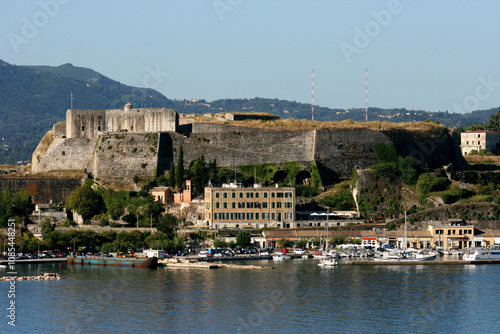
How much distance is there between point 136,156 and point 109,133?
448 cm

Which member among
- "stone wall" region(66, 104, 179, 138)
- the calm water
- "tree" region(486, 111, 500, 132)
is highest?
"tree" region(486, 111, 500, 132)

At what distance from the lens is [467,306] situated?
5312cm

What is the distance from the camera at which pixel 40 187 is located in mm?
87250

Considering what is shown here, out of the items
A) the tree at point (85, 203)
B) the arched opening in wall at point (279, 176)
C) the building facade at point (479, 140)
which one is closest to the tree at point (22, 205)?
the tree at point (85, 203)

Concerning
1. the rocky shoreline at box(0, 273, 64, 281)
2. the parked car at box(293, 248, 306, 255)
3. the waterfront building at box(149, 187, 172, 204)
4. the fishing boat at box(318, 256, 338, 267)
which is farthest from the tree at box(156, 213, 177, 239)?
the rocky shoreline at box(0, 273, 64, 281)

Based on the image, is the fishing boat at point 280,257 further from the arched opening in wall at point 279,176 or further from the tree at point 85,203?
the tree at point 85,203

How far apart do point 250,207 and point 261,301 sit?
28.4 metres

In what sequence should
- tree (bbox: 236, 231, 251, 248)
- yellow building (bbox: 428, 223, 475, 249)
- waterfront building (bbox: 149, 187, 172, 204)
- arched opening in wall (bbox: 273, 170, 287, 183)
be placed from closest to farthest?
tree (bbox: 236, 231, 251, 248) < yellow building (bbox: 428, 223, 475, 249) < waterfront building (bbox: 149, 187, 172, 204) < arched opening in wall (bbox: 273, 170, 287, 183)

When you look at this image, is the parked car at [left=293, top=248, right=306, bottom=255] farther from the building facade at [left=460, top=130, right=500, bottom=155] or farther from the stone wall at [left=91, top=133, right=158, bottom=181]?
the building facade at [left=460, top=130, right=500, bottom=155]

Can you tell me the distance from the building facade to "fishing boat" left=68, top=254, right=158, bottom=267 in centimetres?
6486

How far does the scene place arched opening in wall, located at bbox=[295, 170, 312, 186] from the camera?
89.1 m

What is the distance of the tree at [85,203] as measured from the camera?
273 ft

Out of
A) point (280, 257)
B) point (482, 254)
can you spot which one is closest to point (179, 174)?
point (280, 257)

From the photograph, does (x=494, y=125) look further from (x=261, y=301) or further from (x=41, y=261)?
(x=261, y=301)
